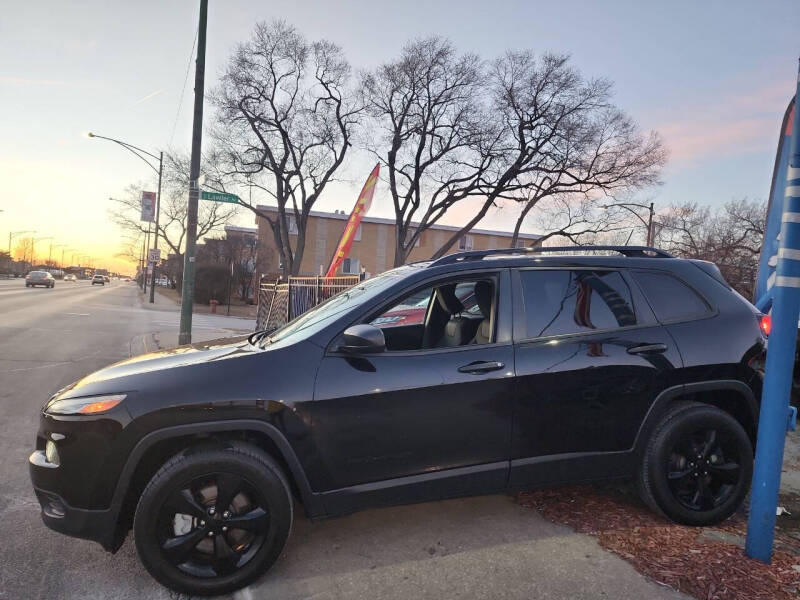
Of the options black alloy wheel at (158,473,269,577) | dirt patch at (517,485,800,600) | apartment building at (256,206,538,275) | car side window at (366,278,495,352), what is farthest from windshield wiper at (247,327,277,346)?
apartment building at (256,206,538,275)

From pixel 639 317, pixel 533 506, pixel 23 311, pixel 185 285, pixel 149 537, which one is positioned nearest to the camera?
pixel 149 537

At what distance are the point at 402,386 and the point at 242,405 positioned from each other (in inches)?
33.7

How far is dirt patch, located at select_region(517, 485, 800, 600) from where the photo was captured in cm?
271

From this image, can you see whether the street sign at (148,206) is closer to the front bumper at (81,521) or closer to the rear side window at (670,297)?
the front bumper at (81,521)

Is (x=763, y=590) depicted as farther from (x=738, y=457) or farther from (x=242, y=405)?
(x=242, y=405)

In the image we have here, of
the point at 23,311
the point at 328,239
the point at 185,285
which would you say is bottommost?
the point at 23,311

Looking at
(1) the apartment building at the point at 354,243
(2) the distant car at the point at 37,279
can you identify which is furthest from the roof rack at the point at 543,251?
(2) the distant car at the point at 37,279

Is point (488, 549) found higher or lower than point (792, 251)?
lower

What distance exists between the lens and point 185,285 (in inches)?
413

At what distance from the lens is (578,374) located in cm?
316

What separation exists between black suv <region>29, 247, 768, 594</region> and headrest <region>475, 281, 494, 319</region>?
20 millimetres

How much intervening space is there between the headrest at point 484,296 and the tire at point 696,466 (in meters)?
1.32

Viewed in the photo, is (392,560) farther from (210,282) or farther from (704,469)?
(210,282)

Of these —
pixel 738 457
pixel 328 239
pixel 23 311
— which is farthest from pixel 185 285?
pixel 328 239
